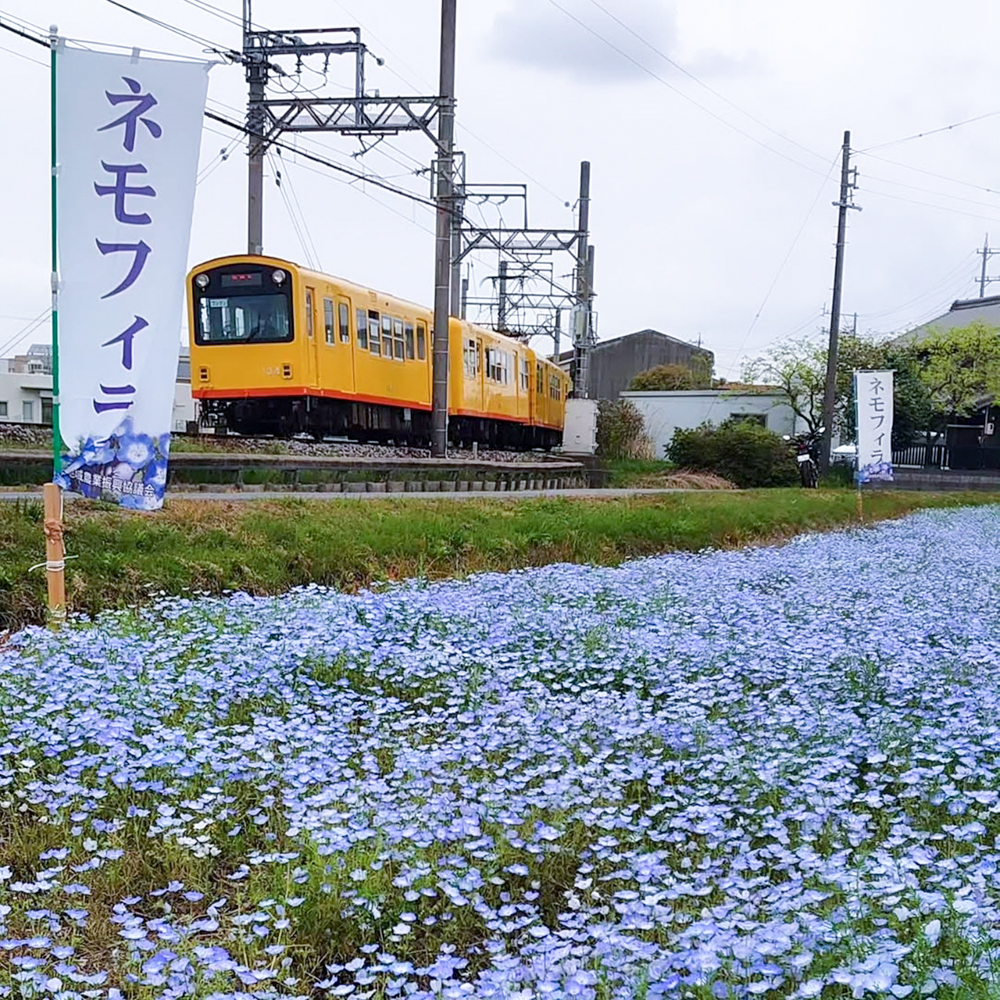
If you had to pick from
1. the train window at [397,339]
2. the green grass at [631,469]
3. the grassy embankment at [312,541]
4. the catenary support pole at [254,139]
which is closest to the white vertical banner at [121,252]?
the grassy embankment at [312,541]

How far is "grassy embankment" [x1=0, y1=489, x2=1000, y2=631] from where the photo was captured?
19.7 ft

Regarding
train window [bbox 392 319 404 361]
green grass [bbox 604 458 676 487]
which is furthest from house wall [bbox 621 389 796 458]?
train window [bbox 392 319 404 361]

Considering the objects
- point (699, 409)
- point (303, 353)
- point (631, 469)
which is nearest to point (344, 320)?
point (303, 353)

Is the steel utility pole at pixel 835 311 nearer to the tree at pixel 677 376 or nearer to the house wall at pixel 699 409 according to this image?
the house wall at pixel 699 409

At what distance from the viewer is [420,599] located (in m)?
6.10

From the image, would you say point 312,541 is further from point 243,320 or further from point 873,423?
point 873,423

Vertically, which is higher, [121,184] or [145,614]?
[121,184]

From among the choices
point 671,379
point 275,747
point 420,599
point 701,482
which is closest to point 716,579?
point 420,599

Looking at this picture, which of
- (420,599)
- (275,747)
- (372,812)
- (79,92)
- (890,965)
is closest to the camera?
(890,965)

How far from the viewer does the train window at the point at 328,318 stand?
15.4m

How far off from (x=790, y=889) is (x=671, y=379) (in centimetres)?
4442

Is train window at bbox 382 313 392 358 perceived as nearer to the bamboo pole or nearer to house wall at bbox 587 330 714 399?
the bamboo pole

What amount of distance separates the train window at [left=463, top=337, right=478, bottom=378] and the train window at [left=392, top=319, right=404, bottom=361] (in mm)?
2874

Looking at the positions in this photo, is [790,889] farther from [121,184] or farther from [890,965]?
[121,184]
